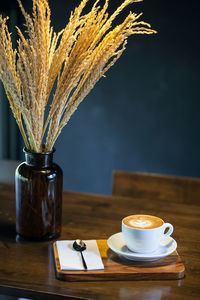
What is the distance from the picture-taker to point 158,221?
1194 mm

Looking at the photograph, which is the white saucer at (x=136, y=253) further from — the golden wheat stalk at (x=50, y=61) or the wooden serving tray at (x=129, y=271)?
the golden wheat stalk at (x=50, y=61)

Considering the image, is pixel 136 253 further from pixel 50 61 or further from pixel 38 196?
pixel 50 61

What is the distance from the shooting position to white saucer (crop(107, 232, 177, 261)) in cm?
114

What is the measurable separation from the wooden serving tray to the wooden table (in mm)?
14

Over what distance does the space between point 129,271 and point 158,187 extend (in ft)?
3.13

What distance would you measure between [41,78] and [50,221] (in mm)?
415

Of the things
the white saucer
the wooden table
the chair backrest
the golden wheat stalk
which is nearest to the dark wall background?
the chair backrest

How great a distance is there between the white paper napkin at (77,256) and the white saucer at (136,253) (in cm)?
5

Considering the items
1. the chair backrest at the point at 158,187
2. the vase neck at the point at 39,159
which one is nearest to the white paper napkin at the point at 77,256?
the vase neck at the point at 39,159

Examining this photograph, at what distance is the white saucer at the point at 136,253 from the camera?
114cm

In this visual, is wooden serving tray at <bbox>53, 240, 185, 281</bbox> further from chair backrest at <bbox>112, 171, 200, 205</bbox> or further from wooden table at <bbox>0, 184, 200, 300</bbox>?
chair backrest at <bbox>112, 171, 200, 205</bbox>

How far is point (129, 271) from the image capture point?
109 centimetres

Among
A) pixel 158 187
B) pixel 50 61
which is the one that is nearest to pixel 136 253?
pixel 50 61

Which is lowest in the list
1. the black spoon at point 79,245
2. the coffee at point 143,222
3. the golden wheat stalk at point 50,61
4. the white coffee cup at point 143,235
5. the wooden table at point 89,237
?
the wooden table at point 89,237
